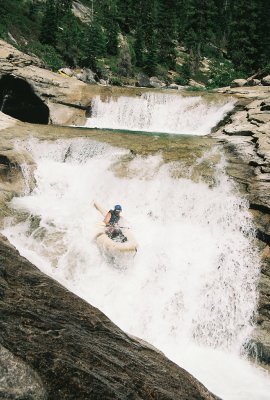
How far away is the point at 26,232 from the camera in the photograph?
10.3 m

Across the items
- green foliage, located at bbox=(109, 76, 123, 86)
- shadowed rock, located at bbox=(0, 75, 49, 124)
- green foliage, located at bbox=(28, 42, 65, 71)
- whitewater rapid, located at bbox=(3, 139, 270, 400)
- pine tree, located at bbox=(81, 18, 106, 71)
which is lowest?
whitewater rapid, located at bbox=(3, 139, 270, 400)

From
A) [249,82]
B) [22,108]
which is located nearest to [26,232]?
[22,108]

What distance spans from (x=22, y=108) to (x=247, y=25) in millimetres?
40679

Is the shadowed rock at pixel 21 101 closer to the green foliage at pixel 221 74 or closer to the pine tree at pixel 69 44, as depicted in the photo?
the pine tree at pixel 69 44

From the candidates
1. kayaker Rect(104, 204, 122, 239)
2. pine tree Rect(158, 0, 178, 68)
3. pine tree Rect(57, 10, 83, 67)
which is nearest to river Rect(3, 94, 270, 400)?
kayaker Rect(104, 204, 122, 239)

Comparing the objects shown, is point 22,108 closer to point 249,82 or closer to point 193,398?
point 249,82

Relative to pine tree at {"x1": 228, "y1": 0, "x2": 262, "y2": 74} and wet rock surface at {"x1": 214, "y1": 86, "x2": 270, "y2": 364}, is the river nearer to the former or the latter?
wet rock surface at {"x1": 214, "y1": 86, "x2": 270, "y2": 364}

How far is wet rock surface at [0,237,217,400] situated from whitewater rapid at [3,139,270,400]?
3.05 metres

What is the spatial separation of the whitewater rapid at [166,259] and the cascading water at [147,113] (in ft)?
27.6

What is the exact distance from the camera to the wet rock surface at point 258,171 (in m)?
8.99

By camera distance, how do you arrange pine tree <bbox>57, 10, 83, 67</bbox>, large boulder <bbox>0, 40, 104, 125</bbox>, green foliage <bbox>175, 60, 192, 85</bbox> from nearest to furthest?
large boulder <bbox>0, 40, 104, 125</bbox>, pine tree <bbox>57, 10, 83, 67</bbox>, green foliage <bbox>175, 60, 192, 85</bbox>

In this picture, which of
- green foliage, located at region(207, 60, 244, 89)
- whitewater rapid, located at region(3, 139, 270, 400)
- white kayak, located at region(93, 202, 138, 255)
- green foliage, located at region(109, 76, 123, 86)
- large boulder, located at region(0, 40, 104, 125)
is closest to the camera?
whitewater rapid, located at region(3, 139, 270, 400)

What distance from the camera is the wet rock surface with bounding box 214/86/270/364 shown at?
8.99 metres

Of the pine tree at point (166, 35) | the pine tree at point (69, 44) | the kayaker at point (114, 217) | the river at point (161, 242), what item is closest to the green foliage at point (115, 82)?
the pine tree at point (69, 44)
